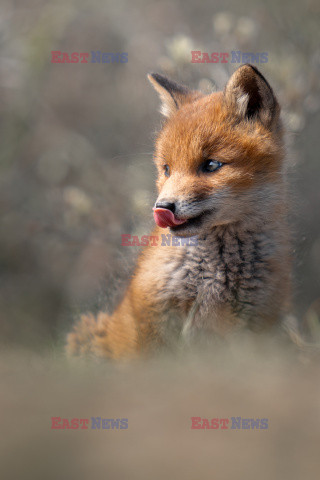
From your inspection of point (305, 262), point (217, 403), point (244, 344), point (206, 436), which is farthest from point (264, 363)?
point (305, 262)

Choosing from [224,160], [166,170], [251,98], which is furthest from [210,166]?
[251,98]

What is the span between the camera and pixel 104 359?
3811mm

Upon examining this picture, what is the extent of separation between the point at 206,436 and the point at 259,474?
0.22 metres

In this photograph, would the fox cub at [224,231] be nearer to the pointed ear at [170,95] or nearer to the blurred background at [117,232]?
the pointed ear at [170,95]

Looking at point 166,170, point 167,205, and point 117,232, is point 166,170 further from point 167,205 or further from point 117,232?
point 117,232

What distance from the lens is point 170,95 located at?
374cm

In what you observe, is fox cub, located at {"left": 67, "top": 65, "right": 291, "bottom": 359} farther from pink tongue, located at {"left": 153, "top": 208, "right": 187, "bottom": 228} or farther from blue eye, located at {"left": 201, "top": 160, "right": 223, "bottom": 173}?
pink tongue, located at {"left": 153, "top": 208, "right": 187, "bottom": 228}

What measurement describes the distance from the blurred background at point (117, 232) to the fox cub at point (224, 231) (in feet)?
1.21

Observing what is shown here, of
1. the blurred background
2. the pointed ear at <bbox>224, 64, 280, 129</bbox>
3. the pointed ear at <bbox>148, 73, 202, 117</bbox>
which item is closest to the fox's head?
the pointed ear at <bbox>224, 64, 280, 129</bbox>

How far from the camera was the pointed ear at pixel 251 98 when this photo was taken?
3.29 m

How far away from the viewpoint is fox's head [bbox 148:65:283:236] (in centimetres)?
306

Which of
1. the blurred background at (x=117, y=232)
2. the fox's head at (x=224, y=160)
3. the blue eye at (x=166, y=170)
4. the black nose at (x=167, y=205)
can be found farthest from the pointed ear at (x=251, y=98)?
the black nose at (x=167, y=205)

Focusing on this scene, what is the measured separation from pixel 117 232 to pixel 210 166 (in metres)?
3.17

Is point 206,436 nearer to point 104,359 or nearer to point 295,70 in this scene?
point 104,359
